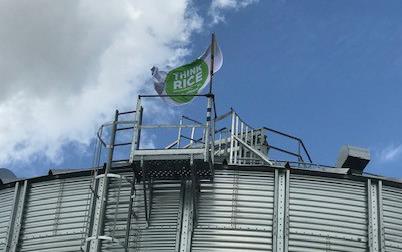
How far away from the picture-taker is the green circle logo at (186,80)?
20.9 meters

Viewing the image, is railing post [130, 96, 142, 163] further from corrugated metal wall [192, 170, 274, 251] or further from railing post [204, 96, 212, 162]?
corrugated metal wall [192, 170, 274, 251]

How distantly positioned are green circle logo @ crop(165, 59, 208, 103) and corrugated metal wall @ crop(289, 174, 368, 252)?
12.7ft

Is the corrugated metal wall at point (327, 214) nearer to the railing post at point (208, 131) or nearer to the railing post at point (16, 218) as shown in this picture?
the railing post at point (208, 131)

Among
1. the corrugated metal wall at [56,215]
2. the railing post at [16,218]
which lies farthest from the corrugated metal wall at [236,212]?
the railing post at [16,218]

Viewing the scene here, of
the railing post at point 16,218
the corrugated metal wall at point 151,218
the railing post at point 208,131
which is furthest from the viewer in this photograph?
the railing post at point 16,218

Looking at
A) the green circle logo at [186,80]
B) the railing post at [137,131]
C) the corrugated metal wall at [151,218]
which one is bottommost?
the corrugated metal wall at [151,218]

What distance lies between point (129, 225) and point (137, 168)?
157cm

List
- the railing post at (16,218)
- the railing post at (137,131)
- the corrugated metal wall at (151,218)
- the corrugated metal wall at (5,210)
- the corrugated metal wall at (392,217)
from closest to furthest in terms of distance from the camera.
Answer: the railing post at (137,131)
the corrugated metal wall at (151,218)
the corrugated metal wall at (392,217)
the railing post at (16,218)
the corrugated metal wall at (5,210)

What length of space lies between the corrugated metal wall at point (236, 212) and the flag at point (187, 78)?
2639mm

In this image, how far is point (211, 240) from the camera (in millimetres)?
19078

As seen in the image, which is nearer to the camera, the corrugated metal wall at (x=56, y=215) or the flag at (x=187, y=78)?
the corrugated metal wall at (x=56, y=215)

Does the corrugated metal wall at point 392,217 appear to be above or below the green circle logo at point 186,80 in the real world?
below

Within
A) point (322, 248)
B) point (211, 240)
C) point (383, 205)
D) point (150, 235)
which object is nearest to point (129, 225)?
point (150, 235)

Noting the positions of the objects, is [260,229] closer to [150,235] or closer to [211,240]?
[211,240]
